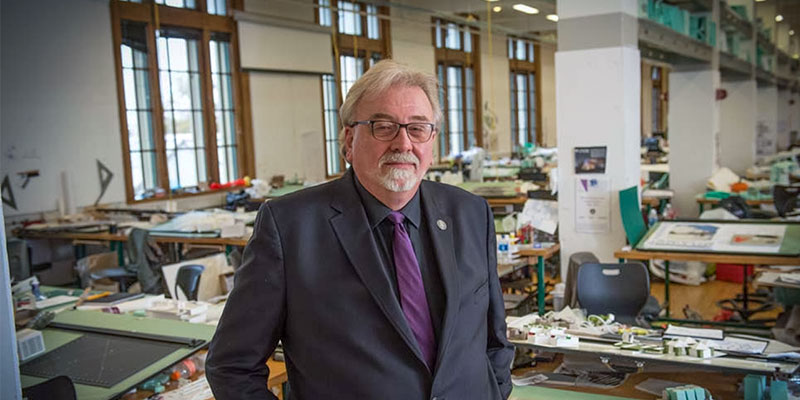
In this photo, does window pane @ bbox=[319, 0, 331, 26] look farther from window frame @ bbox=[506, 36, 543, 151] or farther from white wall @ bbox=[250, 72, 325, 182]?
window frame @ bbox=[506, 36, 543, 151]

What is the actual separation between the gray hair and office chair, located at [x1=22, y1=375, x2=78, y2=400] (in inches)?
56.3

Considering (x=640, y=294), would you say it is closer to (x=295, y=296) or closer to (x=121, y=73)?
(x=295, y=296)

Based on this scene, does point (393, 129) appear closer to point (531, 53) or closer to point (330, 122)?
point (330, 122)

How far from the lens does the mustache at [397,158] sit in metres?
1.73

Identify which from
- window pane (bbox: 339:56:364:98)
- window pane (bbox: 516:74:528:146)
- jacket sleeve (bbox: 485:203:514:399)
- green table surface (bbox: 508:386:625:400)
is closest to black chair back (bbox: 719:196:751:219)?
green table surface (bbox: 508:386:625:400)

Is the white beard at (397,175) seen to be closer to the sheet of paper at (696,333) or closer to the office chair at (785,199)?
the sheet of paper at (696,333)

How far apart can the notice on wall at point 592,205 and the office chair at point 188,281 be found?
3.10 m

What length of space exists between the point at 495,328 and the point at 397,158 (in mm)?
573

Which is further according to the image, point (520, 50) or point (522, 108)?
point (522, 108)

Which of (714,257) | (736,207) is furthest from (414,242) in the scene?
(736,207)

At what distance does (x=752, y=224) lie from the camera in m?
5.46

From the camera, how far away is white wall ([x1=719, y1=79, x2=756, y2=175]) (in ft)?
45.4

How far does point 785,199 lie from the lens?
830 centimetres

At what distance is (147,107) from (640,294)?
298 inches
